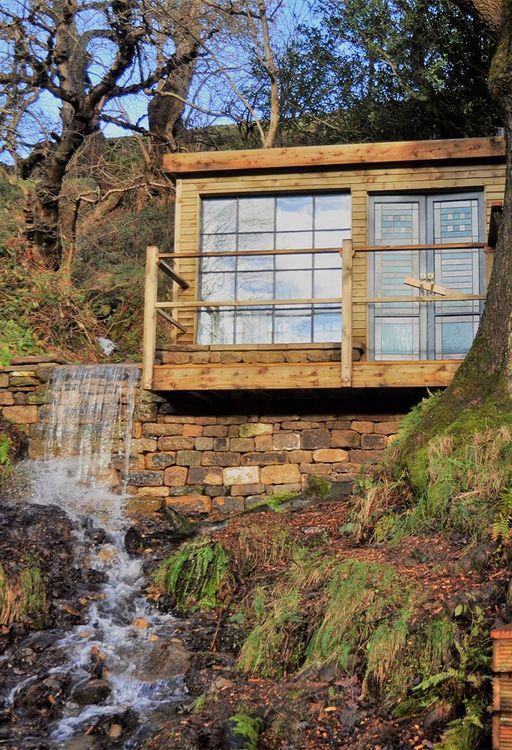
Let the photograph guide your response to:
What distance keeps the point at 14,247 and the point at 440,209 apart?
761 cm

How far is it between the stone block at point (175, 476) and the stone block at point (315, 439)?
1.40 m

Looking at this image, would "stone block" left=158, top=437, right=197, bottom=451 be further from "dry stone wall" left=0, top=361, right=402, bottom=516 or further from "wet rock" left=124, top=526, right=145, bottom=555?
"wet rock" left=124, top=526, right=145, bottom=555

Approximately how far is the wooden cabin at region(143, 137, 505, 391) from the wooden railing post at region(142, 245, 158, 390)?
464 mm

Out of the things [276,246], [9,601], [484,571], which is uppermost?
[276,246]

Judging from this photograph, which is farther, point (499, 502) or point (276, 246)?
point (276, 246)

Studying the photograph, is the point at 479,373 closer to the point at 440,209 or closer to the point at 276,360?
the point at 276,360

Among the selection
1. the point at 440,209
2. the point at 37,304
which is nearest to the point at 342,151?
the point at 440,209

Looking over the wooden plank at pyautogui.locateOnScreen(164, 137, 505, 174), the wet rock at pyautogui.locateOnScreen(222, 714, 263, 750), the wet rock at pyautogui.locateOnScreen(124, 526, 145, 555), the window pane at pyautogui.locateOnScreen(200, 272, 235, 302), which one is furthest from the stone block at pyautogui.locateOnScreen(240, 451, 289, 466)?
the wet rock at pyautogui.locateOnScreen(222, 714, 263, 750)

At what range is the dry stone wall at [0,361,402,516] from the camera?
32.4ft

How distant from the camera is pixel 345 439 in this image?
390 inches

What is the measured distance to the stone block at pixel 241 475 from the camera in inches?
393

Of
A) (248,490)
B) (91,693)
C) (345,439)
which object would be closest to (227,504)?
(248,490)

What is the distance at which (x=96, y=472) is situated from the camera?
10289 millimetres

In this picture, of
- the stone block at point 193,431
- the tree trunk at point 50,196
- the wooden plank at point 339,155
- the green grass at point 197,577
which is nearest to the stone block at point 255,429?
the stone block at point 193,431
